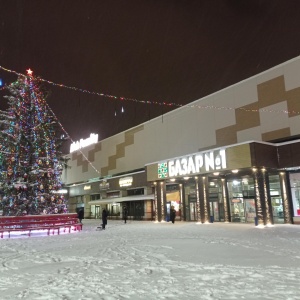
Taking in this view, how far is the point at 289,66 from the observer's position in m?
22.2

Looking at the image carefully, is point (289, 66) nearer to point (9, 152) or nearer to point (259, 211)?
point (259, 211)

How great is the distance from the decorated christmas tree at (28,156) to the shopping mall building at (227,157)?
33.6ft

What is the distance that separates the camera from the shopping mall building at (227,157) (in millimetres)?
21078

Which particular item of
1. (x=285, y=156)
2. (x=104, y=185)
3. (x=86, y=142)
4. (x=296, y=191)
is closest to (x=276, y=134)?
(x=285, y=156)

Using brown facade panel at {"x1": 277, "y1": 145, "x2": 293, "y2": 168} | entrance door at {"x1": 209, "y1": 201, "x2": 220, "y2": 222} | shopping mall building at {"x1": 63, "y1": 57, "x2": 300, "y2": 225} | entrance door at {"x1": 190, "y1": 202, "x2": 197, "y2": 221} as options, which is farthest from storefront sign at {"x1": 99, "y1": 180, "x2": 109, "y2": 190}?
brown facade panel at {"x1": 277, "y1": 145, "x2": 293, "y2": 168}

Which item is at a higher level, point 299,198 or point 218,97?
point 218,97

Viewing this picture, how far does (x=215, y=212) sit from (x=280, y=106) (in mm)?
10238

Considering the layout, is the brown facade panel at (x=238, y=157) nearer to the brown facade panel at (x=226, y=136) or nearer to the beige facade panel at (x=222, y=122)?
the beige facade panel at (x=222, y=122)

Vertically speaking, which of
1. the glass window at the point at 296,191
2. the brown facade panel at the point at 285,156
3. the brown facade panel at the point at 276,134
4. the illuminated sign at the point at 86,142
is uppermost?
the illuminated sign at the point at 86,142

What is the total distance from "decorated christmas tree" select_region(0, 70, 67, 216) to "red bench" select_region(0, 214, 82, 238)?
127 cm

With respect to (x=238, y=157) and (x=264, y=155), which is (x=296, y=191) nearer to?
(x=264, y=155)

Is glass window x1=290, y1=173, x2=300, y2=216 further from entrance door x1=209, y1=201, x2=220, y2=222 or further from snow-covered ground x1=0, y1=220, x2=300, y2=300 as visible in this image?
snow-covered ground x1=0, y1=220, x2=300, y2=300

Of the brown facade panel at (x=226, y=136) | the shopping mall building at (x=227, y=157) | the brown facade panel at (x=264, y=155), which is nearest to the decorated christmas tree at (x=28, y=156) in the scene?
the shopping mall building at (x=227, y=157)

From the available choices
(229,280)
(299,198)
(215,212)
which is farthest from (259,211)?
(229,280)
